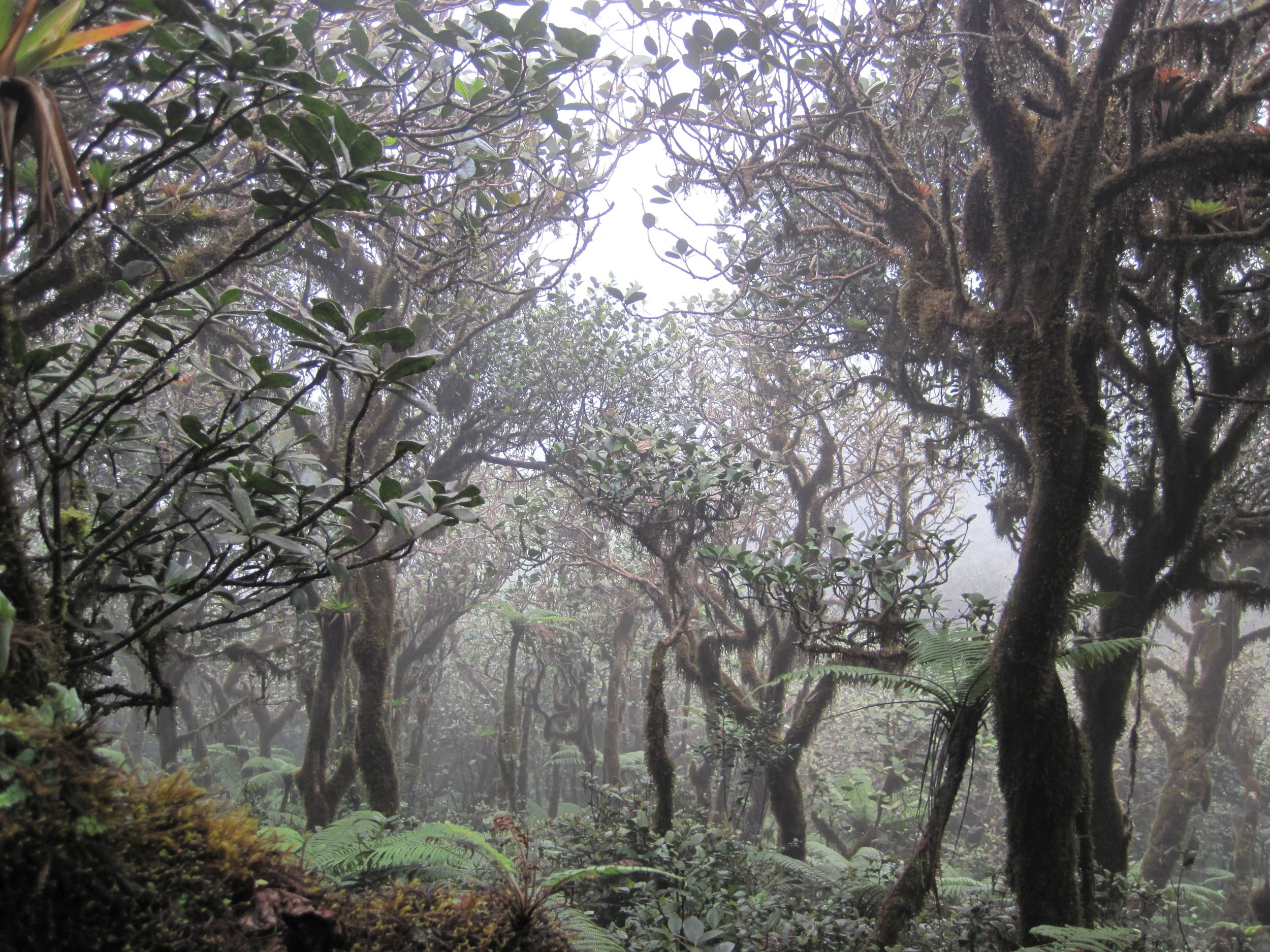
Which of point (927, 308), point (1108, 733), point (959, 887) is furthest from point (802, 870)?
point (927, 308)

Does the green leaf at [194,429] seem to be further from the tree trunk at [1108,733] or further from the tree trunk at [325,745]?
the tree trunk at [1108,733]

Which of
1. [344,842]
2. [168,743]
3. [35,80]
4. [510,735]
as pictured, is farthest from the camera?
[168,743]

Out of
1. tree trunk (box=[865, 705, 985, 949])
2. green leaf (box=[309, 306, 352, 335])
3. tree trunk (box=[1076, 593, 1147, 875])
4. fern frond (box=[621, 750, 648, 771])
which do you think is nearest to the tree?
tree trunk (box=[865, 705, 985, 949])

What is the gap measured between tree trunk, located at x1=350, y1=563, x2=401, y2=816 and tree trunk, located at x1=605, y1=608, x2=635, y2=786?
19.1 ft

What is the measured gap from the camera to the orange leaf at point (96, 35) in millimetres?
1127

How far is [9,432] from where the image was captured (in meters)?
1.86

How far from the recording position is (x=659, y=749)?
4.96m

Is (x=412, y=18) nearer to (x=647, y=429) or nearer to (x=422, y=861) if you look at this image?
(x=647, y=429)

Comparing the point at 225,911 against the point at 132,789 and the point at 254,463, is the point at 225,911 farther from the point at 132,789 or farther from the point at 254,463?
the point at 254,463

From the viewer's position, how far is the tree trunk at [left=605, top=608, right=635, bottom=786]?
11.5 metres

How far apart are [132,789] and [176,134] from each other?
1656 millimetres

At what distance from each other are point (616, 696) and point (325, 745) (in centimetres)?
577

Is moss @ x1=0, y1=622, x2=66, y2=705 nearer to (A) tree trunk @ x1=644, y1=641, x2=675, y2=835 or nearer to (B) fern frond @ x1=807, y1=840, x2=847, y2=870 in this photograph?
(A) tree trunk @ x1=644, y1=641, x2=675, y2=835

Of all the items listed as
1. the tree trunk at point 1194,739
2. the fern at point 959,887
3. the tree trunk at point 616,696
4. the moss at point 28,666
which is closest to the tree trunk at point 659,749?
the fern at point 959,887
